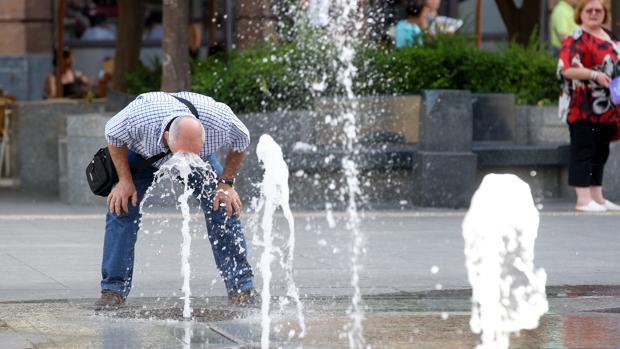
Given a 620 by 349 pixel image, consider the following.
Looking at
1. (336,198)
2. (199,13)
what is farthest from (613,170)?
(199,13)

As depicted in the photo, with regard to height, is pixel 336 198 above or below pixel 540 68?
below

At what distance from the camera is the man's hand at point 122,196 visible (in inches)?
296

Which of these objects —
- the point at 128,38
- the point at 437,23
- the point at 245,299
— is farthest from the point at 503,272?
the point at 128,38

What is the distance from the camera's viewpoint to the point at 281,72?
43.7 ft

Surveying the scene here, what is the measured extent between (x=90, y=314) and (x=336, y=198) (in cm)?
567

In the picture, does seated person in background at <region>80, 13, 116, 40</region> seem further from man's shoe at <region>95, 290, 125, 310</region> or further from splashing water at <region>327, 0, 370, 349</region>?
man's shoe at <region>95, 290, 125, 310</region>

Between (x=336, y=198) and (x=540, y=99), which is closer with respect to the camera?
(x=336, y=198)

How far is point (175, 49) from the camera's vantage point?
44.3 ft

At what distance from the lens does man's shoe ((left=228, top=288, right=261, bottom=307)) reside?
7805mm

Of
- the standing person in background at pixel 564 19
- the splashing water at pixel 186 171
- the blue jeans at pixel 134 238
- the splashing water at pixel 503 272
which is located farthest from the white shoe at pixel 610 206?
the splashing water at pixel 186 171

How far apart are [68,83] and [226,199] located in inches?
542

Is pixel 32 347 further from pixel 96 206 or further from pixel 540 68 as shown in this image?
pixel 540 68

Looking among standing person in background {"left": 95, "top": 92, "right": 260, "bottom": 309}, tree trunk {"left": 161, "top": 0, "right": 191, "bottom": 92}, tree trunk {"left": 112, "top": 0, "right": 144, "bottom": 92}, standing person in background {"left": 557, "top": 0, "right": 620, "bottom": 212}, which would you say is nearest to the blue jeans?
standing person in background {"left": 95, "top": 92, "right": 260, "bottom": 309}

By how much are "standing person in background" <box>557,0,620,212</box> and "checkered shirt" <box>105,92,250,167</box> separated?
5416 mm
